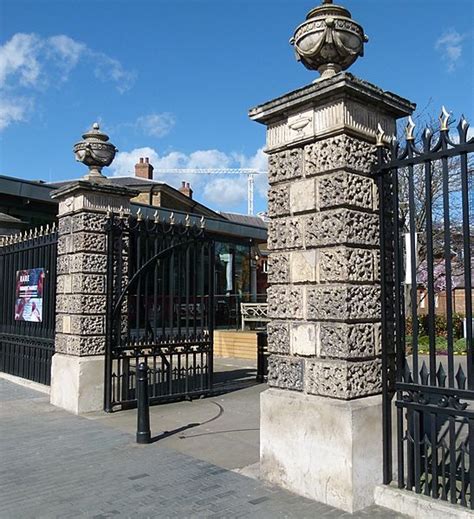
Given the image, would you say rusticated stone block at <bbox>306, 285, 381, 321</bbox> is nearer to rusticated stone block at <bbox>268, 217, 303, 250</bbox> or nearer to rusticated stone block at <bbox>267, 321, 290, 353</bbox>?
rusticated stone block at <bbox>267, 321, 290, 353</bbox>

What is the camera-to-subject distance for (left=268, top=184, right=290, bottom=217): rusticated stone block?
5.35m

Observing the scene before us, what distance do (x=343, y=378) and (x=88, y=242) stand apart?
570 cm

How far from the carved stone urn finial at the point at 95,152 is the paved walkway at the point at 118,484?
14.9 ft

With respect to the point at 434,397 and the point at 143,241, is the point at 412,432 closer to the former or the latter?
the point at 434,397

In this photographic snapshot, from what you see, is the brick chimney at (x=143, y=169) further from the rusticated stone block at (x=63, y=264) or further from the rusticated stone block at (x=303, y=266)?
the rusticated stone block at (x=303, y=266)

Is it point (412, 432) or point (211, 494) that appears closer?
point (412, 432)

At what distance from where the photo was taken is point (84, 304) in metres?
8.95

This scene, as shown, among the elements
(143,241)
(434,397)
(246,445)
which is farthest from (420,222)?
(434,397)

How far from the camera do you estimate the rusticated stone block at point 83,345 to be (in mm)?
8836

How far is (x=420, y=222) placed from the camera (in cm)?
2188

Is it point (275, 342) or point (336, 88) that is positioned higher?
point (336, 88)

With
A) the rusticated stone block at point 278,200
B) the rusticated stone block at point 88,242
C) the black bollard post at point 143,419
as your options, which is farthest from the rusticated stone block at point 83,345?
the rusticated stone block at point 278,200

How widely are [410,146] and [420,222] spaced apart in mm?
18281

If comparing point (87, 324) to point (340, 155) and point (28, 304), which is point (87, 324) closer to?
point (28, 304)
